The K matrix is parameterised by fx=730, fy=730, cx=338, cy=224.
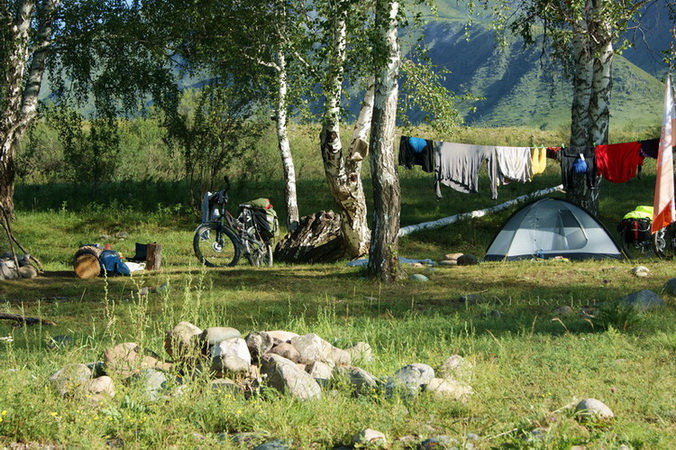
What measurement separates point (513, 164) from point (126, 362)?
12.4m

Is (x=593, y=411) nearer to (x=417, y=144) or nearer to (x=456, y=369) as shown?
(x=456, y=369)

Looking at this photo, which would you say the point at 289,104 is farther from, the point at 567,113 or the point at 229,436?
the point at 567,113

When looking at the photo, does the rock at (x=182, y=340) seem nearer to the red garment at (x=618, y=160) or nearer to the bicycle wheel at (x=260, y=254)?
the bicycle wheel at (x=260, y=254)

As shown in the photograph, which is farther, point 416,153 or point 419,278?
point 416,153

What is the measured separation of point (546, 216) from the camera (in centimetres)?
1318

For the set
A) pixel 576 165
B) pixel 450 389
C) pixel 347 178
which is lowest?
pixel 450 389

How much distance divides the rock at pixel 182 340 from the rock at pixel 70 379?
68 cm

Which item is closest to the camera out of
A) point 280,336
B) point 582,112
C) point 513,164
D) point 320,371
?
point 320,371

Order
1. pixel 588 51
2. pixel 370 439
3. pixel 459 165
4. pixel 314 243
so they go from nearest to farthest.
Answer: pixel 370 439, pixel 314 243, pixel 588 51, pixel 459 165

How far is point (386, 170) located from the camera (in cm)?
1059

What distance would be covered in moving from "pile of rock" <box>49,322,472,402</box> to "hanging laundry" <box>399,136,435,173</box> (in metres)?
9.54

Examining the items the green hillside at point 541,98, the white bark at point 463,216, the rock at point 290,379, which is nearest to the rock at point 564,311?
the rock at point 290,379

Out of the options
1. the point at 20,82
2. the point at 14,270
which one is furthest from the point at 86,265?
the point at 20,82

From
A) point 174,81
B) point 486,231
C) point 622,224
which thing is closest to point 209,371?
point 622,224
